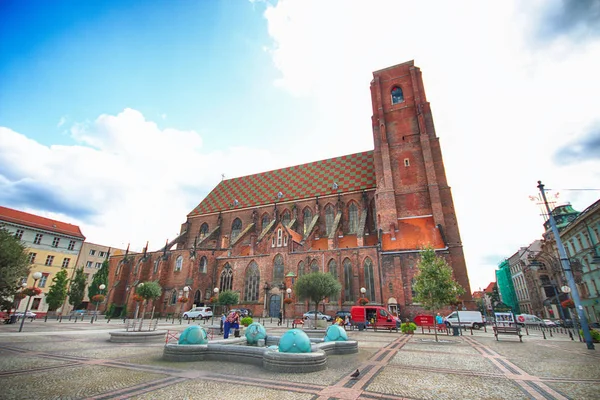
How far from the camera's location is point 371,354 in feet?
31.5

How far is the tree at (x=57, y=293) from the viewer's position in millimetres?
34062

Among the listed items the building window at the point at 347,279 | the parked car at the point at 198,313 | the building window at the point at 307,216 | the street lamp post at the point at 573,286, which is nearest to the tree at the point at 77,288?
the parked car at the point at 198,313

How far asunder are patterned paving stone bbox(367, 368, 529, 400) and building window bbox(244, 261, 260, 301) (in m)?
26.6

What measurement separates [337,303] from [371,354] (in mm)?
18214

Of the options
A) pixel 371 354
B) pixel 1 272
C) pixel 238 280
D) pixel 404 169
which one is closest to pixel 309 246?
pixel 238 280

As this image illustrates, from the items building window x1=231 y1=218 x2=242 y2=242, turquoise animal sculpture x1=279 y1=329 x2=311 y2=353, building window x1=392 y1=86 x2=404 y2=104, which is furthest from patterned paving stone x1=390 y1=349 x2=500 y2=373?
building window x1=231 y1=218 x2=242 y2=242

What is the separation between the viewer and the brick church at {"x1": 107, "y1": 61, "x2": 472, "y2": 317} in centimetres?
2680

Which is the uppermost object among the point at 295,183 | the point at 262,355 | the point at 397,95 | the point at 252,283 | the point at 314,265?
the point at 397,95

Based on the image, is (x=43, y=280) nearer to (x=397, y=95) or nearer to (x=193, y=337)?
(x=193, y=337)

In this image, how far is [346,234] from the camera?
3309 centimetres

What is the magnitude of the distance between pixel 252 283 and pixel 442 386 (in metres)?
28.3

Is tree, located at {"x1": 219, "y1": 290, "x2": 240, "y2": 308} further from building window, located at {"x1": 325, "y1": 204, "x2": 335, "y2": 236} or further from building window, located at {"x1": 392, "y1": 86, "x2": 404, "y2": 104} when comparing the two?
building window, located at {"x1": 392, "y1": 86, "x2": 404, "y2": 104}

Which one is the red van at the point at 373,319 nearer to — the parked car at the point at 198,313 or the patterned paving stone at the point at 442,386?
the patterned paving stone at the point at 442,386

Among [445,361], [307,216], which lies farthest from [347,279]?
[445,361]
